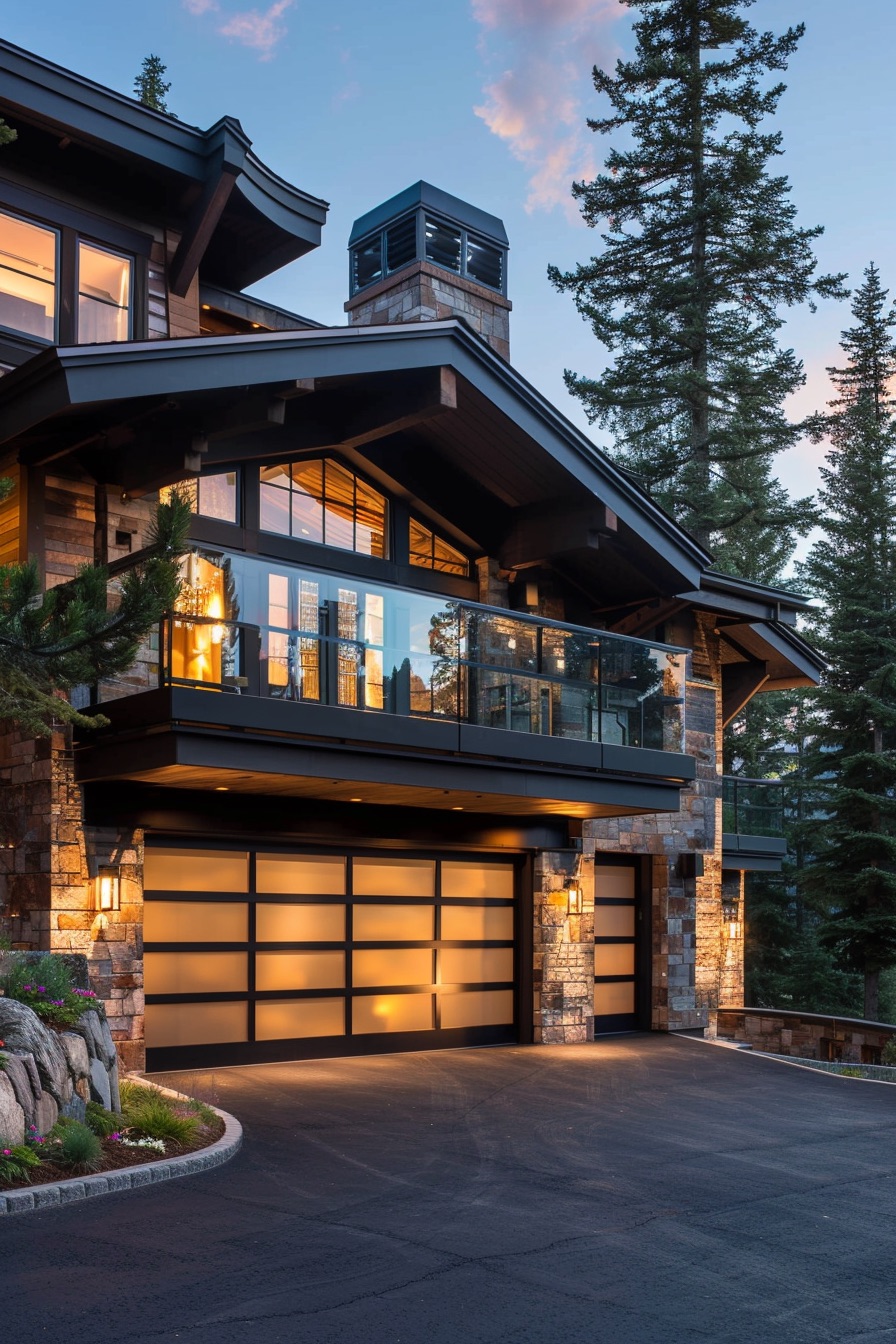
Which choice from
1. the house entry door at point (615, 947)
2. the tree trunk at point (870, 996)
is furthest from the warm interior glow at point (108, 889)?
the tree trunk at point (870, 996)

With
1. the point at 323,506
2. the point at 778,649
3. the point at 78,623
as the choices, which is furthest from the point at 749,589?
the point at 78,623

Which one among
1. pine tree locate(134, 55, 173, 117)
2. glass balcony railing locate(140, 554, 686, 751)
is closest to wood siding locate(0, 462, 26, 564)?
glass balcony railing locate(140, 554, 686, 751)

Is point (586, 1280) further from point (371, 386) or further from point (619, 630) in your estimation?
point (619, 630)

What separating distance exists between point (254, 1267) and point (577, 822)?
10.9m

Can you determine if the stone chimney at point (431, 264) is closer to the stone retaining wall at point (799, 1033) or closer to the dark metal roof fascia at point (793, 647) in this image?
the dark metal roof fascia at point (793, 647)

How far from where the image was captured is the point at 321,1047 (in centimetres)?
1467

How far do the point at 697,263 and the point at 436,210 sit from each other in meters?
16.0

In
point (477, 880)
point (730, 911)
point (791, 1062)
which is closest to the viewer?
point (791, 1062)

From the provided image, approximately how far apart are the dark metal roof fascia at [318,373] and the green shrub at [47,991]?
15.7ft

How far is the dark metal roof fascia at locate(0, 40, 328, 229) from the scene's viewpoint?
1362cm

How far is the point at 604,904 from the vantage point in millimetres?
18203

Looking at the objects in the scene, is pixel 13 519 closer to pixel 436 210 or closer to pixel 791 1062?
pixel 436 210

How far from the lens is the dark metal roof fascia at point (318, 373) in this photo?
452 inches

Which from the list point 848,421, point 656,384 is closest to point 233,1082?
point 656,384
